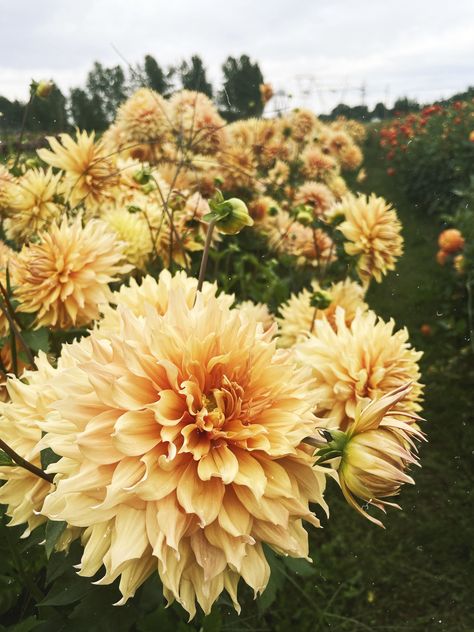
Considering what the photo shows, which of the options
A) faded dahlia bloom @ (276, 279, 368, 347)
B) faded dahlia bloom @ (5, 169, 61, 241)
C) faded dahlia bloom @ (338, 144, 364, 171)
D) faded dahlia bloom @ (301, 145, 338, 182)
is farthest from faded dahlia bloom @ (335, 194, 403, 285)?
faded dahlia bloom @ (338, 144, 364, 171)

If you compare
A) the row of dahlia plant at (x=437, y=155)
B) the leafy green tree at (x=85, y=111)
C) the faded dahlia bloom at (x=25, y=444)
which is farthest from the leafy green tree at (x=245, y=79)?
the row of dahlia plant at (x=437, y=155)

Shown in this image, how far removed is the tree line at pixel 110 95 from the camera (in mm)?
1521

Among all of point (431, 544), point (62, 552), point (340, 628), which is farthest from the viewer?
point (431, 544)

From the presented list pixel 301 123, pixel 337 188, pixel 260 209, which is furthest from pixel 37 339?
pixel 301 123

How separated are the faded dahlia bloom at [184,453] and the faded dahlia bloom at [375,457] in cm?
5

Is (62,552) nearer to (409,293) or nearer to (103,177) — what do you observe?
(103,177)

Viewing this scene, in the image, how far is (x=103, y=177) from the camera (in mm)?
1359

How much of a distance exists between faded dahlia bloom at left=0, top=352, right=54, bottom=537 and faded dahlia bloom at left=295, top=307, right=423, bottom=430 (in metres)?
0.52

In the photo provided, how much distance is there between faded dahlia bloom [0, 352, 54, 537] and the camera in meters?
0.66

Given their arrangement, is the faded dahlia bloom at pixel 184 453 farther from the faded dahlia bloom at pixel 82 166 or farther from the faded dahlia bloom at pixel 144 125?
the faded dahlia bloom at pixel 144 125

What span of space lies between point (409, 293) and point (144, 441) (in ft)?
11.6

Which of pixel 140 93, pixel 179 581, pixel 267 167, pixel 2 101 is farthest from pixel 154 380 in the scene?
pixel 267 167

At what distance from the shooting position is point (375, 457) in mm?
538

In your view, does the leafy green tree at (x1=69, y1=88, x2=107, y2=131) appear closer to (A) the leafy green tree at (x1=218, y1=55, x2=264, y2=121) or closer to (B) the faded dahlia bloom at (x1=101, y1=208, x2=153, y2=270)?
(A) the leafy green tree at (x1=218, y1=55, x2=264, y2=121)
